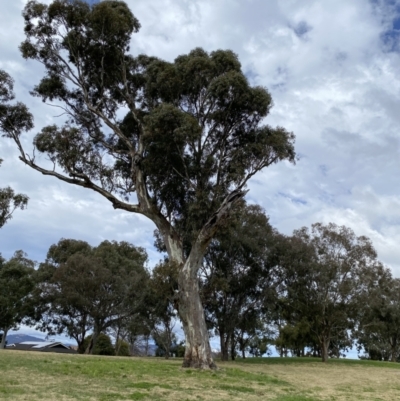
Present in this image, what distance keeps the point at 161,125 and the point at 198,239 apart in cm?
525

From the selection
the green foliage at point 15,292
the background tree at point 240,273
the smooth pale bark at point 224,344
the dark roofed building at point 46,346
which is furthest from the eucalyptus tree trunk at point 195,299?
the dark roofed building at point 46,346

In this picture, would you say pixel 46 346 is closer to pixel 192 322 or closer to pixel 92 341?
pixel 92 341

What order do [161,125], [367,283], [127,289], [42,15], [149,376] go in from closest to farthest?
[149,376] < [161,125] < [42,15] < [367,283] < [127,289]

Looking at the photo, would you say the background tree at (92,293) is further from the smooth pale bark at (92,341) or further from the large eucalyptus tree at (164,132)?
the large eucalyptus tree at (164,132)

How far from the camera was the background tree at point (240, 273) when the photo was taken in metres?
30.5

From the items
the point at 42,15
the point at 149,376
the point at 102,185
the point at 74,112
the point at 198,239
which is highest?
the point at 42,15

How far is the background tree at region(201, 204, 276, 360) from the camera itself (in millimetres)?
30484

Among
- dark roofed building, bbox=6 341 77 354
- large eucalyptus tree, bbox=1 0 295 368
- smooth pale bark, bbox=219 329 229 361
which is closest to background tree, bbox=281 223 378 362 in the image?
smooth pale bark, bbox=219 329 229 361

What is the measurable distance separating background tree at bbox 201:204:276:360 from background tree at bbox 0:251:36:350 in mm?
20660

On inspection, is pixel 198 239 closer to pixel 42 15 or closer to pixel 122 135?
pixel 122 135

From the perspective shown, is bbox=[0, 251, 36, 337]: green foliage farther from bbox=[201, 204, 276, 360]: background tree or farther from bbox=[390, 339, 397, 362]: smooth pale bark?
bbox=[390, 339, 397, 362]: smooth pale bark

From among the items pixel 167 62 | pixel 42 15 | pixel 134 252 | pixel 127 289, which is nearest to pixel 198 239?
pixel 167 62

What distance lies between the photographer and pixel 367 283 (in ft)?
106

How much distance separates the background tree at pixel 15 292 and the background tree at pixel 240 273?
20.7 metres
